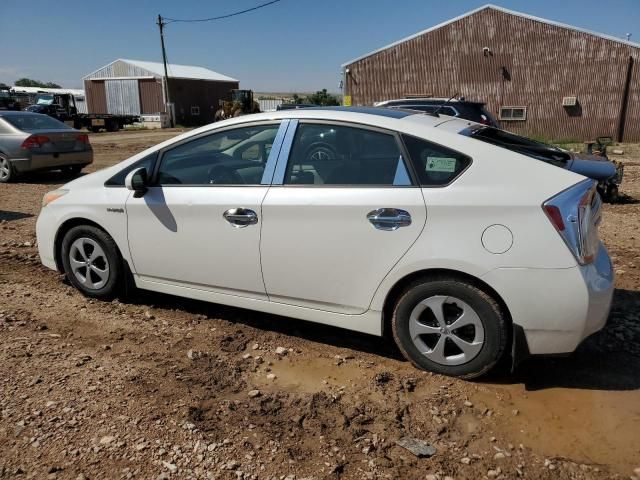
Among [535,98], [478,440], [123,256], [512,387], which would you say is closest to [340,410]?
[478,440]

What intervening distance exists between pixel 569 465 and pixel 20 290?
458cm

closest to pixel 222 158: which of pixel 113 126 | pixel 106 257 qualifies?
pixel 106 257

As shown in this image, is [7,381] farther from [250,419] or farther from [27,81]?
[27,81]

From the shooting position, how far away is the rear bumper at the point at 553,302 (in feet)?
9.28

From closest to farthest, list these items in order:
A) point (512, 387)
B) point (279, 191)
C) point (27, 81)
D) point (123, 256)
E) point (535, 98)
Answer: point (512, 387) < point (279, 191) < point (123, 256) < point (535, 98) < point (27, 81)

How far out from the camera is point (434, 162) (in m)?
3.18

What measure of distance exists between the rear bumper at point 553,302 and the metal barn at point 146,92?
4230cm

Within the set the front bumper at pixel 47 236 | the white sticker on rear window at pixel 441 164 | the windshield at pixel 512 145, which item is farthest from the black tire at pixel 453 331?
the front bumper at pixel 47 236

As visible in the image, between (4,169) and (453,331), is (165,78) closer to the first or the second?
(4,169)

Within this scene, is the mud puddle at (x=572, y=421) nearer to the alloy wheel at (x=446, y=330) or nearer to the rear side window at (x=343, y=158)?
the alloy wheel at (x=446, y=330)

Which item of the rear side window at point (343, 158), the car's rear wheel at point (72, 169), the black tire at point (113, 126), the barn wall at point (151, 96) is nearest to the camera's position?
the rear side window at point (343, 158)

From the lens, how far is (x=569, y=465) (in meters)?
2.53

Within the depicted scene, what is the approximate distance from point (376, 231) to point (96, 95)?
49.1 m

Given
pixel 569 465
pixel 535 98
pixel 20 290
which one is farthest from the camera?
pixel 535 98
